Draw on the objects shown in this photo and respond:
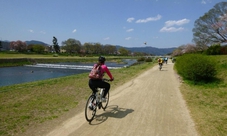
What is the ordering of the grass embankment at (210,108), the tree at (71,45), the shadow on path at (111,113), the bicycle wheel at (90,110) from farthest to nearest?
1. the tree at (71,45)
2. the shadow on path at (111,113)
3. the bicycle wheel at (90,110)
4. the grass embankment at (210,108)

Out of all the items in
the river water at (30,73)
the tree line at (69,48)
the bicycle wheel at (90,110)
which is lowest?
the river water at (30,73)

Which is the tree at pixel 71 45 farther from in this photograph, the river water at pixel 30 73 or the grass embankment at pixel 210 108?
the grass embankment at pixel 210 108

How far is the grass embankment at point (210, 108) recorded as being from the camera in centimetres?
477

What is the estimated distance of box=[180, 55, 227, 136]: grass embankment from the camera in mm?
4770

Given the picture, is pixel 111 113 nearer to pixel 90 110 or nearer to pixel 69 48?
pixel 90 110

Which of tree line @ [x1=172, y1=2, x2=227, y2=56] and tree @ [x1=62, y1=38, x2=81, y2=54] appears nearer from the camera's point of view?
tree line @ [x1=172, y1=2, x2=227, y2=56]

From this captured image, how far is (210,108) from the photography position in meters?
6.61

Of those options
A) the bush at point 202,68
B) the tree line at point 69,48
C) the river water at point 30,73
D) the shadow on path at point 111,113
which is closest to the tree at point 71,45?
the tree line at point 69,48


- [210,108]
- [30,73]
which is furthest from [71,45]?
[210,108]

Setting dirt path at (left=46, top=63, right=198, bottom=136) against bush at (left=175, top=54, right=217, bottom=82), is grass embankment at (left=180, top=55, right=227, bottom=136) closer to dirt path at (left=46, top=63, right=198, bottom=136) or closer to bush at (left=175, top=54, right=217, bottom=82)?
dirt path at (left=46, top=63, right=198, bottom=136)

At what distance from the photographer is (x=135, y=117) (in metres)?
5.56

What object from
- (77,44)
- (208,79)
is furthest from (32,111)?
(77,44)

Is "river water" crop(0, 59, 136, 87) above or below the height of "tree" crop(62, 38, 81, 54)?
below

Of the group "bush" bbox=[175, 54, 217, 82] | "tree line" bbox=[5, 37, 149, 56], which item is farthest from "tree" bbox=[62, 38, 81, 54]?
"bush" bbox=[175, 54, 217, 82]
